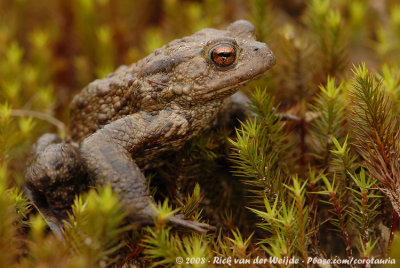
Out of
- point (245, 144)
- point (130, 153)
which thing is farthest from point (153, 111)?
point (245, 144)

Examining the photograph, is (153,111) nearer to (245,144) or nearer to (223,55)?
(223,55)

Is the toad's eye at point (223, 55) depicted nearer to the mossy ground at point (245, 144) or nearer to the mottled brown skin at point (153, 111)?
the mottled brown skin at point (153, 111)

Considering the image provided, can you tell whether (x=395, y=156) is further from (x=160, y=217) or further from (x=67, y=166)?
(x=67, y=166)


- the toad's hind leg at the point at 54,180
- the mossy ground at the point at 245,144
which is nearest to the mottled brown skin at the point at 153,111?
the toad's hind leg at the point at 54,180

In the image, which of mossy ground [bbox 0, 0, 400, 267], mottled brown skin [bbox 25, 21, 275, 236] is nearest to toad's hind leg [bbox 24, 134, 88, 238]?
mottled brown skin [bbox 25, 21, 275, 236]

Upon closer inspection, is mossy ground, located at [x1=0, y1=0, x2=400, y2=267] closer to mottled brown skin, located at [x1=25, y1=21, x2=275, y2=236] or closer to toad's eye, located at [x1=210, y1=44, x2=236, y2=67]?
mottled brown skin, located at [x1=25, y1=21, x2=275, y2=236]

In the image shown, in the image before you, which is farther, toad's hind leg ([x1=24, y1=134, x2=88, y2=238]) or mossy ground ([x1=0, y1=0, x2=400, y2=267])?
toad's hind leg ([x1=24, y1=134, x2=88, y2=238])
